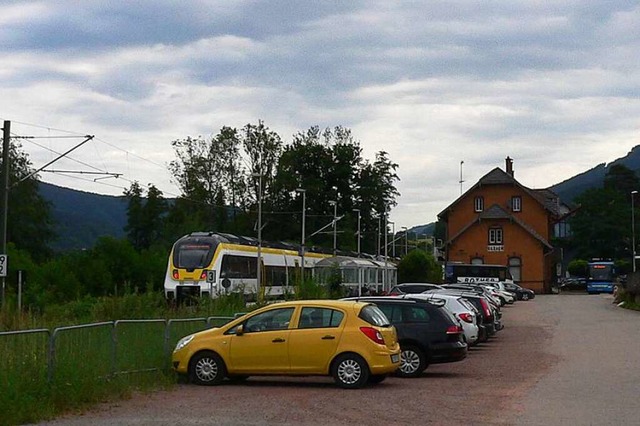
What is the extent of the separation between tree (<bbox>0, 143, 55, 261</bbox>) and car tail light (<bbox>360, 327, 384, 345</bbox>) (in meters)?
70.4

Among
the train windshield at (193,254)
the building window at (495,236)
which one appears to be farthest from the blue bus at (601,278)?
the train windshield at (193,254)

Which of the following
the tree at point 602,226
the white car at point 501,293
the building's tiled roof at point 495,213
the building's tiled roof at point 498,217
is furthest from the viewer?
the tree at point 602,226

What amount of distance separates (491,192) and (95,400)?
3547 inches

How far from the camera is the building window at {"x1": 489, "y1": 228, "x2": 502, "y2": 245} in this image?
9794 centimetres

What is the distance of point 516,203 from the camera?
336ft

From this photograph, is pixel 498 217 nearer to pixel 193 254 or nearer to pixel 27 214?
pixel 27 214

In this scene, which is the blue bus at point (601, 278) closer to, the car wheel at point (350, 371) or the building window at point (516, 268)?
the building window at point (516, 268)

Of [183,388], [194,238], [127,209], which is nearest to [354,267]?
[194,238]

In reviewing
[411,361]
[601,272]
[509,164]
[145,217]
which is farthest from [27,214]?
[411,361]

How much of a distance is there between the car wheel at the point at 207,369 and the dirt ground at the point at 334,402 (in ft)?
0.75

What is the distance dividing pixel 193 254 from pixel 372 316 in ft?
96.5

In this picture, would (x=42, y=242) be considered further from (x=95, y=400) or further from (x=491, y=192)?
(x=95, y=400)

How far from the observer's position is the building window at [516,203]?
102 m

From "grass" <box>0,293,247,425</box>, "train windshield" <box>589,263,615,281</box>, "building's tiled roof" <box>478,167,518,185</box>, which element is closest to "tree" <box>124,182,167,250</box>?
"building's tiled roof" <box>478,167,518,185</box>
